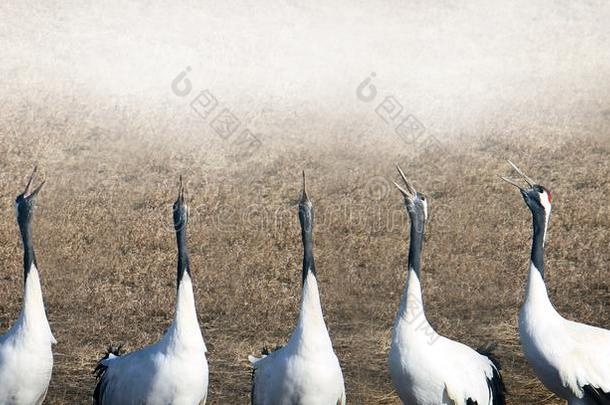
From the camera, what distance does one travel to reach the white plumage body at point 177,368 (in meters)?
7.20

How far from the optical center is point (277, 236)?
1338 centimetres

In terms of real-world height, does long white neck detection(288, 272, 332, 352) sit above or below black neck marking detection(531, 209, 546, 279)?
below

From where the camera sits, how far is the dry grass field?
10.7 m

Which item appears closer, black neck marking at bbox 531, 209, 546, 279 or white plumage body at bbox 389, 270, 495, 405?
white plumage body at bbox 389, 270, 495, 405

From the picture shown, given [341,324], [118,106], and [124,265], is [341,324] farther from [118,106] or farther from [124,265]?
[118,106]

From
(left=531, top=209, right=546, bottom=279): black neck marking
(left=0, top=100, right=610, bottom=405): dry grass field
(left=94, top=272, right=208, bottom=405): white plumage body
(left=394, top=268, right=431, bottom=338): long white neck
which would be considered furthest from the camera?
(left=0, top=100, right=610, bottom=405): dry grass field

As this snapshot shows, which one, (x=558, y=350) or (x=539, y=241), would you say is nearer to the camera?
(x=558, y=350)

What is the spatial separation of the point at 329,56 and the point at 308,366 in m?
16.8

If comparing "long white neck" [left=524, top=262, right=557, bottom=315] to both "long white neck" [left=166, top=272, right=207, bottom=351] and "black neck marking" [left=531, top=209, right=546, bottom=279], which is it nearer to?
"black neck marking" [left=531, top=209, right=546, bottom=279]

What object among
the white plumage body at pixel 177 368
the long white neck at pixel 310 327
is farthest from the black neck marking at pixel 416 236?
the white plumage body at pixel 177 368

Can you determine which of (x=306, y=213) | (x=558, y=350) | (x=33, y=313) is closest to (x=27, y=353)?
(x=33, y=313)

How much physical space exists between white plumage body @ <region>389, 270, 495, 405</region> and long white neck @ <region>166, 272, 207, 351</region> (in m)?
1.45

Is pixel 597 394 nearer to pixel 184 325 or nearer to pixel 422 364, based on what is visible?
pixel 422 364

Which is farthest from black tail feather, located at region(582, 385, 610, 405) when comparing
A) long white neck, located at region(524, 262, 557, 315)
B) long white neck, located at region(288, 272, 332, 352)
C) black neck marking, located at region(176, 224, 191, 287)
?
black neck marking, located at region(176, 224, 191, 287)
